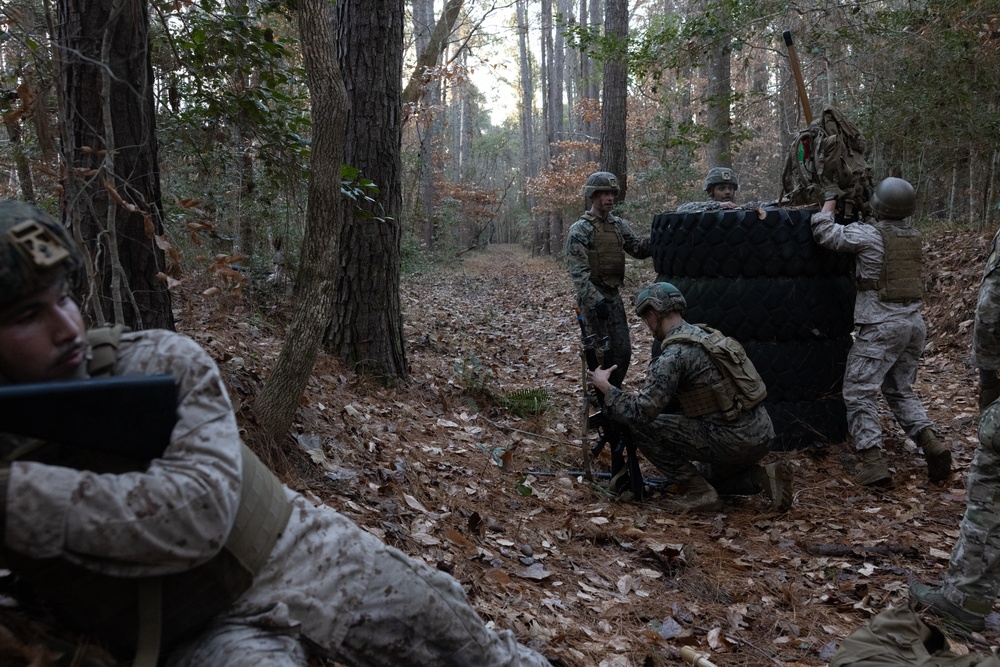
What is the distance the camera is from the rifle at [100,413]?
4.83 ft

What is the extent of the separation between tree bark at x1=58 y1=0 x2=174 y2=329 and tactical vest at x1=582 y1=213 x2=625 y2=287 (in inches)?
175

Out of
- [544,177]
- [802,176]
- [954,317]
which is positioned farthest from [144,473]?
[544,177]

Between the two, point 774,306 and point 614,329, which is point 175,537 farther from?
point 614,329

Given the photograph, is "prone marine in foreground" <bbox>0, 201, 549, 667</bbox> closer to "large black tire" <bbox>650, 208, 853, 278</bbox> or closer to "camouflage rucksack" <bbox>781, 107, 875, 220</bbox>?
"large black tire" <bbox>650, 208, 853, 278</bbox>

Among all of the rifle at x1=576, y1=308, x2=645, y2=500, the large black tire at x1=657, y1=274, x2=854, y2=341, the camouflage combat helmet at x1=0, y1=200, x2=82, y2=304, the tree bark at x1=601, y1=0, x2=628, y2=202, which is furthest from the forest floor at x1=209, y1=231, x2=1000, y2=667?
the tree bark at x1=601, y1=0, x2=628, y2=202

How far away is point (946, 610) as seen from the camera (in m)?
3.46

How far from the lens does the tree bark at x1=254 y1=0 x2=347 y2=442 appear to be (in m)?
3.91

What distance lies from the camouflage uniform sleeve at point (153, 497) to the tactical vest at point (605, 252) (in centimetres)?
586

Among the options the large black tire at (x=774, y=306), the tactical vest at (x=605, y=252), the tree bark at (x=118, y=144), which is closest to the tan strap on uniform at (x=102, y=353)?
the tree bark at (x=118, y=144)

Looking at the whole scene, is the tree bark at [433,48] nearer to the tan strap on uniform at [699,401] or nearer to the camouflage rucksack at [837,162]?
the camouflage rucksack at [837,162]

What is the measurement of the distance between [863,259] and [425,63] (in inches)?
419

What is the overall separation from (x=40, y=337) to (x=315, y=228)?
8.37ft

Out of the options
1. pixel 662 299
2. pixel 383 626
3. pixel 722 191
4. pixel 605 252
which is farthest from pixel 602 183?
pixel 383 626

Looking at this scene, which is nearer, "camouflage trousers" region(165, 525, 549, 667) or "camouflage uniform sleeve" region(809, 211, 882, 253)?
"camouflage trousers" region(165, 525, 549, 667)
